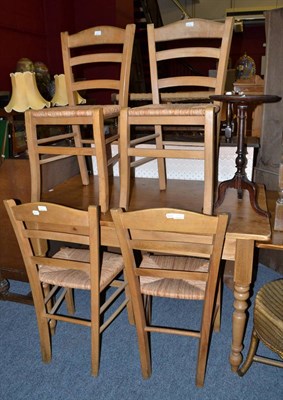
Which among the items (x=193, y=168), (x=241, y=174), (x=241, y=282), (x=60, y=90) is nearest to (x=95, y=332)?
(x=241, y=282)

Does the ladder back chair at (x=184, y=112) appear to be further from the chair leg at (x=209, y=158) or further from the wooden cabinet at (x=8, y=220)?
the wooden cabinet at (x=8, y=220)

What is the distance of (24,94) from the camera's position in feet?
7.40

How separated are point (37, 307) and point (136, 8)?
21.6 feet

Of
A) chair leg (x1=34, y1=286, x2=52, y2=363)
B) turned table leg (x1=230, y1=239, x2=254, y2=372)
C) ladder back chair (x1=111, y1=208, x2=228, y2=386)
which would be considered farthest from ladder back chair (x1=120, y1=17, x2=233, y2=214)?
chair leg (x1=34, y1=286, x2=52, y2=363)

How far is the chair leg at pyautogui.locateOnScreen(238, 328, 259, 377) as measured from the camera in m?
1.63

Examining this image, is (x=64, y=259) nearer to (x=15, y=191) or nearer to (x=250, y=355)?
(x=15, y=191)

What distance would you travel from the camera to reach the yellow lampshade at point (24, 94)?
223 centimetres

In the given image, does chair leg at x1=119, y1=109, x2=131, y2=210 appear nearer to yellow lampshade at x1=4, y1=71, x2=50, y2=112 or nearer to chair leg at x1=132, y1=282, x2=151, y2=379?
chair leg at x1=132, y1=282, x2=151, y2=379

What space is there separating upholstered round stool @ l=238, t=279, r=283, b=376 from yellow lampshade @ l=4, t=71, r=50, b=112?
5.43ft

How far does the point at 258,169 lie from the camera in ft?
8.66

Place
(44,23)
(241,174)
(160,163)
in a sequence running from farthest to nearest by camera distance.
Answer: (44,23), (160,163), (241,174)

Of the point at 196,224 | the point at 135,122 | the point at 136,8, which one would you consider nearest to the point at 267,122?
the point at 135,122

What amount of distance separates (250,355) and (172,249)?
66cm

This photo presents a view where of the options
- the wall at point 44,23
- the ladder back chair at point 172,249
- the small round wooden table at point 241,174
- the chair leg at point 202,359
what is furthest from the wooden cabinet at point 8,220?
the wall at point 44,23
